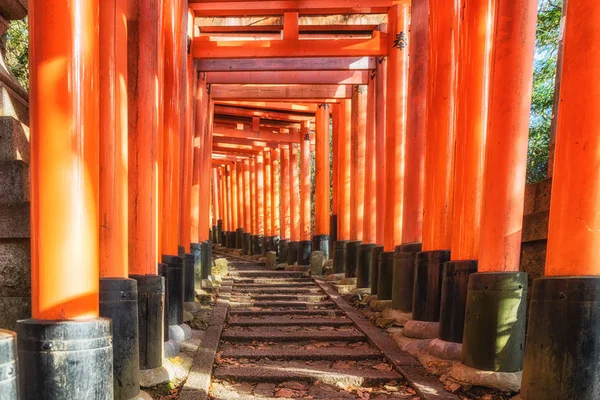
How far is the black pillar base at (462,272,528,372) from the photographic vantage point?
427cm

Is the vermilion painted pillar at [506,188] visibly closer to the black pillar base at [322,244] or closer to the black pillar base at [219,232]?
the black pillar base at [322,244]

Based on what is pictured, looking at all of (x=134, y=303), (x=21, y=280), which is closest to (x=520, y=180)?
(x=134, y=303)

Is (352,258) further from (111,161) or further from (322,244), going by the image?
(111,161)

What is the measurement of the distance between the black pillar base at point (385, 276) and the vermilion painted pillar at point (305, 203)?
7678mm

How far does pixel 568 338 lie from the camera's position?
3.32 m

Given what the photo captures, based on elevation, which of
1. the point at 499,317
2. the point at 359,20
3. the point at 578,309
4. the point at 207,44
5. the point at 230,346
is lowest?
the point at 230,346

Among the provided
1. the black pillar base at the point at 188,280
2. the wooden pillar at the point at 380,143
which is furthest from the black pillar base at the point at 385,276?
the black pillar base at the point at 188,280

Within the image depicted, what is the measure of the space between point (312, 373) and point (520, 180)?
2.52 meters

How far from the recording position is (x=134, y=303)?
3914 mm

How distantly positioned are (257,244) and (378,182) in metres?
12.7

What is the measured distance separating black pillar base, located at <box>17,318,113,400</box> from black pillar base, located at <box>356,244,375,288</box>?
7.28m

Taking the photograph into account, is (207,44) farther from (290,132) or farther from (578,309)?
(290,132)

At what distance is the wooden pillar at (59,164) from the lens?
2.80m

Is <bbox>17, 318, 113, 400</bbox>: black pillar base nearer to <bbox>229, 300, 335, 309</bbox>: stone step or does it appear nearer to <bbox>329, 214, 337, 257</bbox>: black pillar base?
<bbox>229, 300, 335, 309</bbox>: stone step
